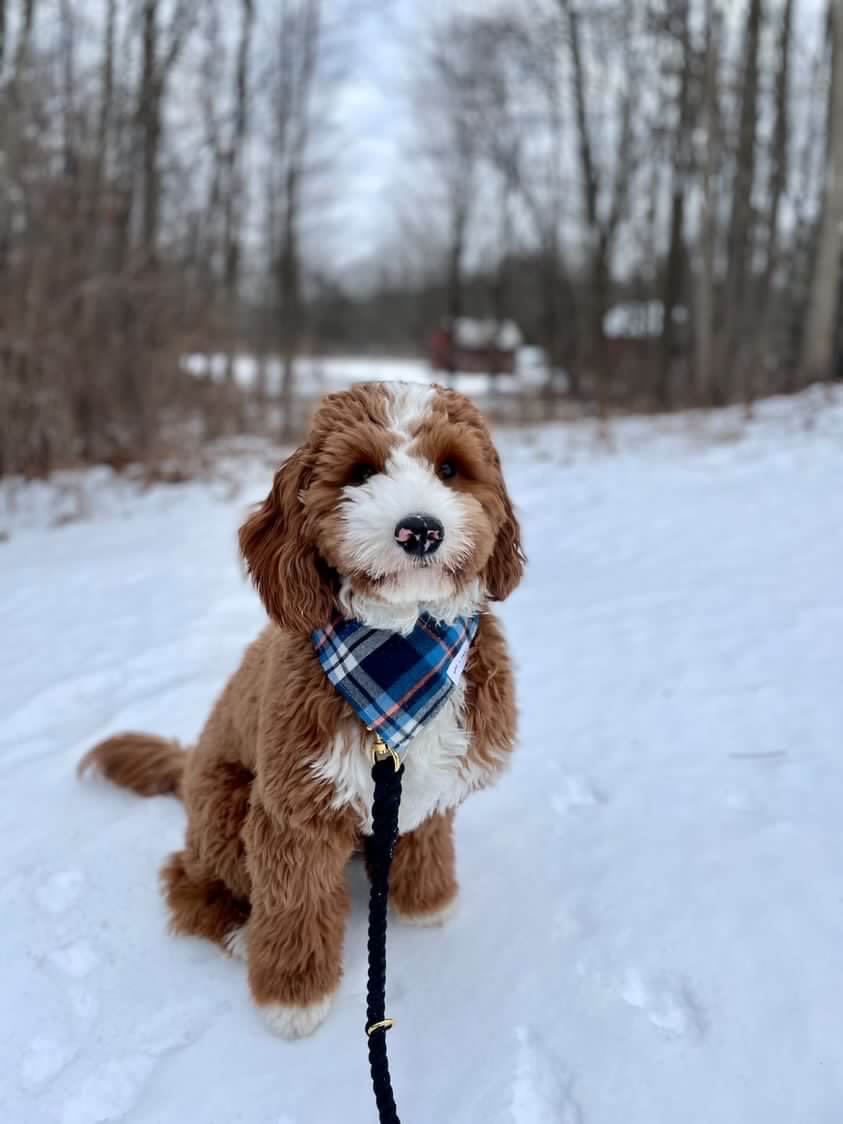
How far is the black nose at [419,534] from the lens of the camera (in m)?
1.37

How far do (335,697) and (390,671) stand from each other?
0.45ft

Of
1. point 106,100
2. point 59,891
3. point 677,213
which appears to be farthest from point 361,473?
point 677,213

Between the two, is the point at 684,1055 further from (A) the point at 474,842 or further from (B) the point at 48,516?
(B) the point at 48,516

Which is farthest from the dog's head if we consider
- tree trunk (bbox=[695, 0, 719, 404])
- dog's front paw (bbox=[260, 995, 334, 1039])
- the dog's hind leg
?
tree trunk (bbox=[695, 0, 719, 404])

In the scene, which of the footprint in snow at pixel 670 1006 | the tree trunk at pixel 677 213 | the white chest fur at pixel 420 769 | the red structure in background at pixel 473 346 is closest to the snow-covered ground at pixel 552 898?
the footprint in snow at pixel 670 1006

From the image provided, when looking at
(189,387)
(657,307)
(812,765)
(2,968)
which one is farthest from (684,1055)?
(657,307)

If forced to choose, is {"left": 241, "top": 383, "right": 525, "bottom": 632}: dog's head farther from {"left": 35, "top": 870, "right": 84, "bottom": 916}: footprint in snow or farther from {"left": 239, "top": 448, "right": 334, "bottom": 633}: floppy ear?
{"left": 35, "top": 870, "right": 84, "bottom": 916}: footprint in snow

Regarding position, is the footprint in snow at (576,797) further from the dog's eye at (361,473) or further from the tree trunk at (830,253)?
the tree trunk at (830,253)

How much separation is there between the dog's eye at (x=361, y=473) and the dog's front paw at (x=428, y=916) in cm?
118

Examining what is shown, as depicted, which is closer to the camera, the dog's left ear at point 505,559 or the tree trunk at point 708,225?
the dog's left ear at point 505,559

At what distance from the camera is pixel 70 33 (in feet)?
23.6

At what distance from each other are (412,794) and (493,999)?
523 millimetres

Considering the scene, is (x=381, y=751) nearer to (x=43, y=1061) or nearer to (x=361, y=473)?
(x=361, y=473)

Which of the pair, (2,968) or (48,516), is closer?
(2,968)
